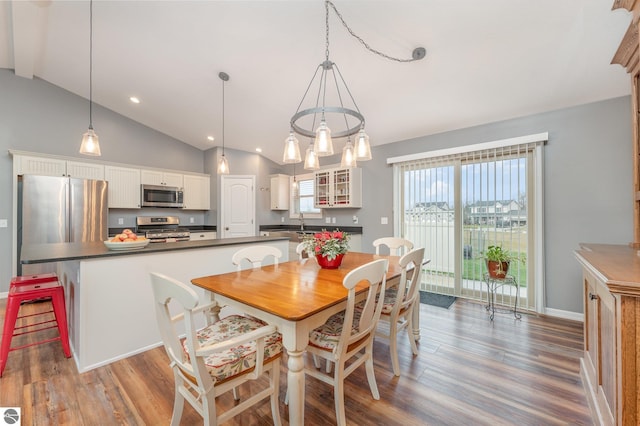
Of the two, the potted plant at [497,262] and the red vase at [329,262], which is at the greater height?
the red vase at [329,262]

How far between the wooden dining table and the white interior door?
3467 mm

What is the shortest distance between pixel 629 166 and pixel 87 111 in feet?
23.4

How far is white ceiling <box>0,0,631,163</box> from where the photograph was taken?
204 centimetres

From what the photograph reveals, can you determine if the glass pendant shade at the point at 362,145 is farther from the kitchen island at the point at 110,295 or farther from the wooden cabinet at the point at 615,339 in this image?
the kitchen island at the point at 110,295

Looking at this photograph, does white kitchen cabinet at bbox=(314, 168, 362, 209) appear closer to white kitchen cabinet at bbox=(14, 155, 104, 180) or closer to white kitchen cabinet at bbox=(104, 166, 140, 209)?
white kitchen cabinet at bbox=(104, 166, 140, 209)

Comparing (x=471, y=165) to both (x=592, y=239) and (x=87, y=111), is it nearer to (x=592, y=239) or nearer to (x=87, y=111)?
(x=592, y=239)

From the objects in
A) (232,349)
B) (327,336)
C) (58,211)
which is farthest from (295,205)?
(232,349)

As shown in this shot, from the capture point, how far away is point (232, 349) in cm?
134

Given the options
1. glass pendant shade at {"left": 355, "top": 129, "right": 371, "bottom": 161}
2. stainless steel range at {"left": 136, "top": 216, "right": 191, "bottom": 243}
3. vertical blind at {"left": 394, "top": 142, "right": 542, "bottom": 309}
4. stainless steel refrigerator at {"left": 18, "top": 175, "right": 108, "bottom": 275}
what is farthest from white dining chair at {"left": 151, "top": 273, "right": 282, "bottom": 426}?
stainless steel range at {"left": 136, "top": 216, "right": 191, "bottom": 243}

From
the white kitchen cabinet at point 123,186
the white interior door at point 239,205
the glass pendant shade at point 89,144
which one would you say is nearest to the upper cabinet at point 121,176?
the white kitchen cabinet at point 123,186

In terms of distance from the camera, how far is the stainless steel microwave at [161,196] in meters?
4.54

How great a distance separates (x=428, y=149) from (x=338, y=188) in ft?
5.24

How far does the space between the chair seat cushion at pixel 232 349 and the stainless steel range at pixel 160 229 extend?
12.0ft

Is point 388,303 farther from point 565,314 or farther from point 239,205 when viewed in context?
point 239,205
